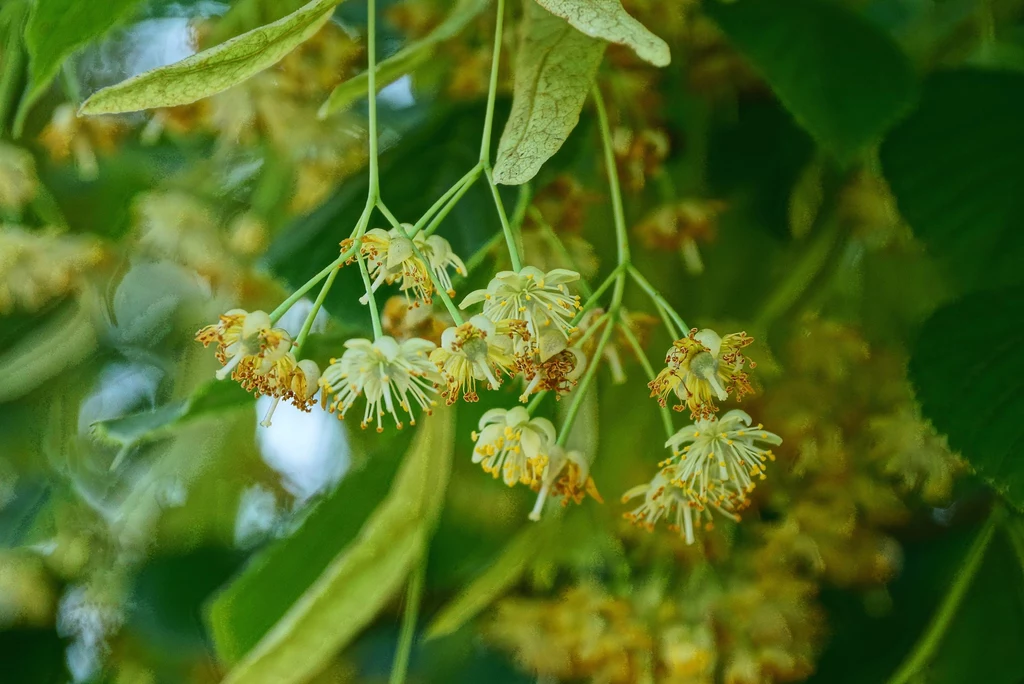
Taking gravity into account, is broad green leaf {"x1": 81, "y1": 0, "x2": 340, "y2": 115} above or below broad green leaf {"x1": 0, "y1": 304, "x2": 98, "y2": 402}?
above

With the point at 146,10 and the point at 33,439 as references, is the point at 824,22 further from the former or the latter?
the point at 33,439

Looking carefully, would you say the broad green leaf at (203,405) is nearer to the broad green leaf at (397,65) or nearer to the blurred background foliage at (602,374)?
the blurred background foliage at (602,374)

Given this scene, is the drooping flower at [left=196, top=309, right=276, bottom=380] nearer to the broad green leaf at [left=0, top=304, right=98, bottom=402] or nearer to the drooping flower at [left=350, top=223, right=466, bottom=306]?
the drooping flower at [left=350, top=223, right=466, bottom=306]

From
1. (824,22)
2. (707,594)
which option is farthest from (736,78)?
(707,594)

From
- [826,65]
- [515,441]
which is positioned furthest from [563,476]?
[826,65]

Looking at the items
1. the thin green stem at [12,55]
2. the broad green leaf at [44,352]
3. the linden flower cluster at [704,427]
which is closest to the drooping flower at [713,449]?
the linden flower cluster at [704,427]

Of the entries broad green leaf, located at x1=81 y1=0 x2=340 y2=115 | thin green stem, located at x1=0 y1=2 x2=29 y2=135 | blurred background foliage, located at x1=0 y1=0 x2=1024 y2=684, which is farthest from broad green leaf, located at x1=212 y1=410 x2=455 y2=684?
thin green stem, located at x1=0 y1=2 x2=29 y2=135
